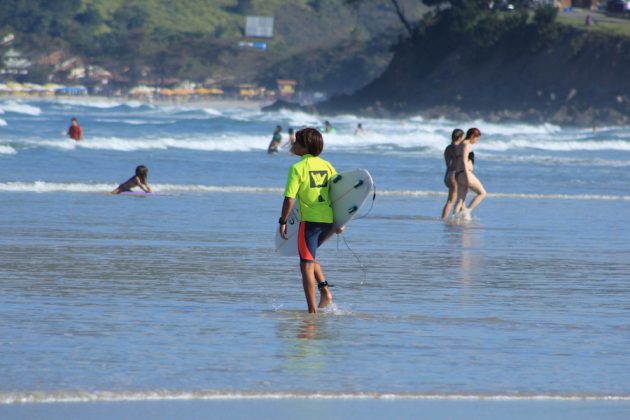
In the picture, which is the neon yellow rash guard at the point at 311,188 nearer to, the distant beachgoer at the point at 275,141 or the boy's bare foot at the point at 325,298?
the boy's bare foot at the point at 325,298

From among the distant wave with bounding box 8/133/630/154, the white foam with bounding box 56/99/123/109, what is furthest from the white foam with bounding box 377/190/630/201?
the white foam with bounding box 56/99/123/109

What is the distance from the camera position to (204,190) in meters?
22.2

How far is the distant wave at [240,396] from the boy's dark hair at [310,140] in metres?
2.52

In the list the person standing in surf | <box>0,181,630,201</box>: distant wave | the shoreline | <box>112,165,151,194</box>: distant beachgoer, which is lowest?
<box>0,181,630,201</box>: distant wave

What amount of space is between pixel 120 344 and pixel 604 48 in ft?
276

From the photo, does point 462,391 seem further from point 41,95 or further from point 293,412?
point 41,95

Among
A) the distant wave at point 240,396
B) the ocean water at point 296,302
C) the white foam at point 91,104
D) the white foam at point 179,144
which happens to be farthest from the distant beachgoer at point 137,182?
the white foam at point 91,104

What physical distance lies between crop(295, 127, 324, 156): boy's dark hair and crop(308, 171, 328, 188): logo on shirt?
137mm

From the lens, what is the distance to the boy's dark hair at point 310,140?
8.32 m

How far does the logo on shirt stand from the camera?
8.38 m

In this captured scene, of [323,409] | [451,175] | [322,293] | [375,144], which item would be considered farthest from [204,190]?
[375,144]

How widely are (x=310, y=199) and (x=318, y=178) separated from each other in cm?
14

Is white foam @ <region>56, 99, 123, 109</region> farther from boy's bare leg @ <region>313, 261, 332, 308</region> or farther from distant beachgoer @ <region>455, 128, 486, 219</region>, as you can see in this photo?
boy's bare leg @ <region>313, 261, 332, 308</region>

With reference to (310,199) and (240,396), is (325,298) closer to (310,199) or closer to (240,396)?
(310,199)
